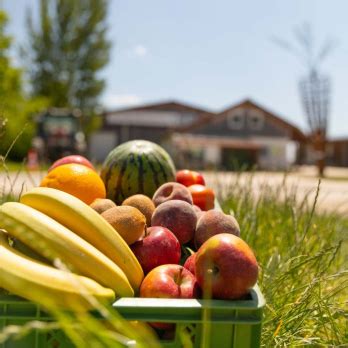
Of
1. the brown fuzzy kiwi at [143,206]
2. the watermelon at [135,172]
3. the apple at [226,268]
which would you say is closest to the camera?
the apple at [226,268]

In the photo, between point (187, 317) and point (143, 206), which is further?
point (143, 206)

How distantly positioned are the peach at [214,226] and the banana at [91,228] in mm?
437

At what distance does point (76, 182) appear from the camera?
8.32 feet

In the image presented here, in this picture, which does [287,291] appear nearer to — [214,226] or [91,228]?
[214,226]

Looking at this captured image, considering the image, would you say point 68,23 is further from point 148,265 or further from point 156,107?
point 148,265

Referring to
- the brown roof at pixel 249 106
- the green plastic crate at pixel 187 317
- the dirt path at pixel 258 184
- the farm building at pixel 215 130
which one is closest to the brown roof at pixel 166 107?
the farm building at pixel 215 130

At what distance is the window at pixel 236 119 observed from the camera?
4322cm

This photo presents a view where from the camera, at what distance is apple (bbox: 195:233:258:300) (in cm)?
155

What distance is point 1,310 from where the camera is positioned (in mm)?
1442

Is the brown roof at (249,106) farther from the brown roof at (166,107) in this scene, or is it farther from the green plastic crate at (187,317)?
the green plastic crate at (187,317)

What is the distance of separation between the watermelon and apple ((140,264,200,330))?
151cm

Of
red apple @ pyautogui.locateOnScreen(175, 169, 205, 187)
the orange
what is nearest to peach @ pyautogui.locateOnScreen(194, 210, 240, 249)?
the orange

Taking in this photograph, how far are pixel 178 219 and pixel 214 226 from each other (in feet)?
0.70

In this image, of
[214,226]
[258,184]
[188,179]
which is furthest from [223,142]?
[214,226]
